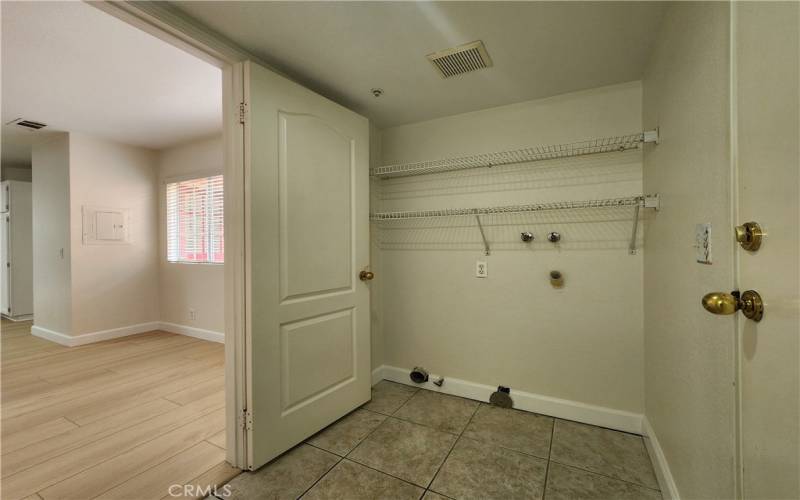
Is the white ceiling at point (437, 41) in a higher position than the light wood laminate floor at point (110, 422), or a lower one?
higher

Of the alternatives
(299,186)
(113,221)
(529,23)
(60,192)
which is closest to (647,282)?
(529,23)

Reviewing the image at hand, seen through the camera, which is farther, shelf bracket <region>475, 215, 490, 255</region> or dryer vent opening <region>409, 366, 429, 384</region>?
dryer vent opening <region>409, 366, 429, 384</region>

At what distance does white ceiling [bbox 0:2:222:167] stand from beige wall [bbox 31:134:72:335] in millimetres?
285

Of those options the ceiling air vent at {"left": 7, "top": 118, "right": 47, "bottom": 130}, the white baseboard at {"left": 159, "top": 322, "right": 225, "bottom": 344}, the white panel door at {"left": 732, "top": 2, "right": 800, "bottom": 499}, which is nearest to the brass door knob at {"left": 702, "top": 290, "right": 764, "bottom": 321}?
the white panel door at {"left": 732, "top": 2, "right": 800, "bottom": 499}

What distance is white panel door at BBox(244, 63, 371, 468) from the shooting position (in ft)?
5.35

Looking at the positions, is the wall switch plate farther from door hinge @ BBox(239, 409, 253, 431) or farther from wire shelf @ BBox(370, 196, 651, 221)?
door hinge @ BBox(239, 409, 253, 431)

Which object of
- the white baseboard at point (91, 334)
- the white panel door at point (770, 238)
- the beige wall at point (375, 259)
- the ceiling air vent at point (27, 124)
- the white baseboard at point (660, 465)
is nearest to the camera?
the white panel door at point (770, 238)

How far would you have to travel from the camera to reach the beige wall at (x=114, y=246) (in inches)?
142

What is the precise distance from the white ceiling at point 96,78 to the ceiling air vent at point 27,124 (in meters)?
0.05

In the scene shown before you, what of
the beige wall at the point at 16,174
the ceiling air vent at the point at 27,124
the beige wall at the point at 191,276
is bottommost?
the beige wall at the point at 191,276

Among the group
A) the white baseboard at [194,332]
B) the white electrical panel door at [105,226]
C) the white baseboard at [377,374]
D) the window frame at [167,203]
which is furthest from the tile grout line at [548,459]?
the white electrical panel door at [105,226]

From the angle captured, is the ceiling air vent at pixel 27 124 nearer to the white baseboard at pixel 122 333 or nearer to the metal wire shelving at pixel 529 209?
the white baseboard at pixel 122 333

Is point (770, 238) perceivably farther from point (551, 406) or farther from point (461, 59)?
point (551, 406)

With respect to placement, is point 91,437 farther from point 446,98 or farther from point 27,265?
point 27,265
